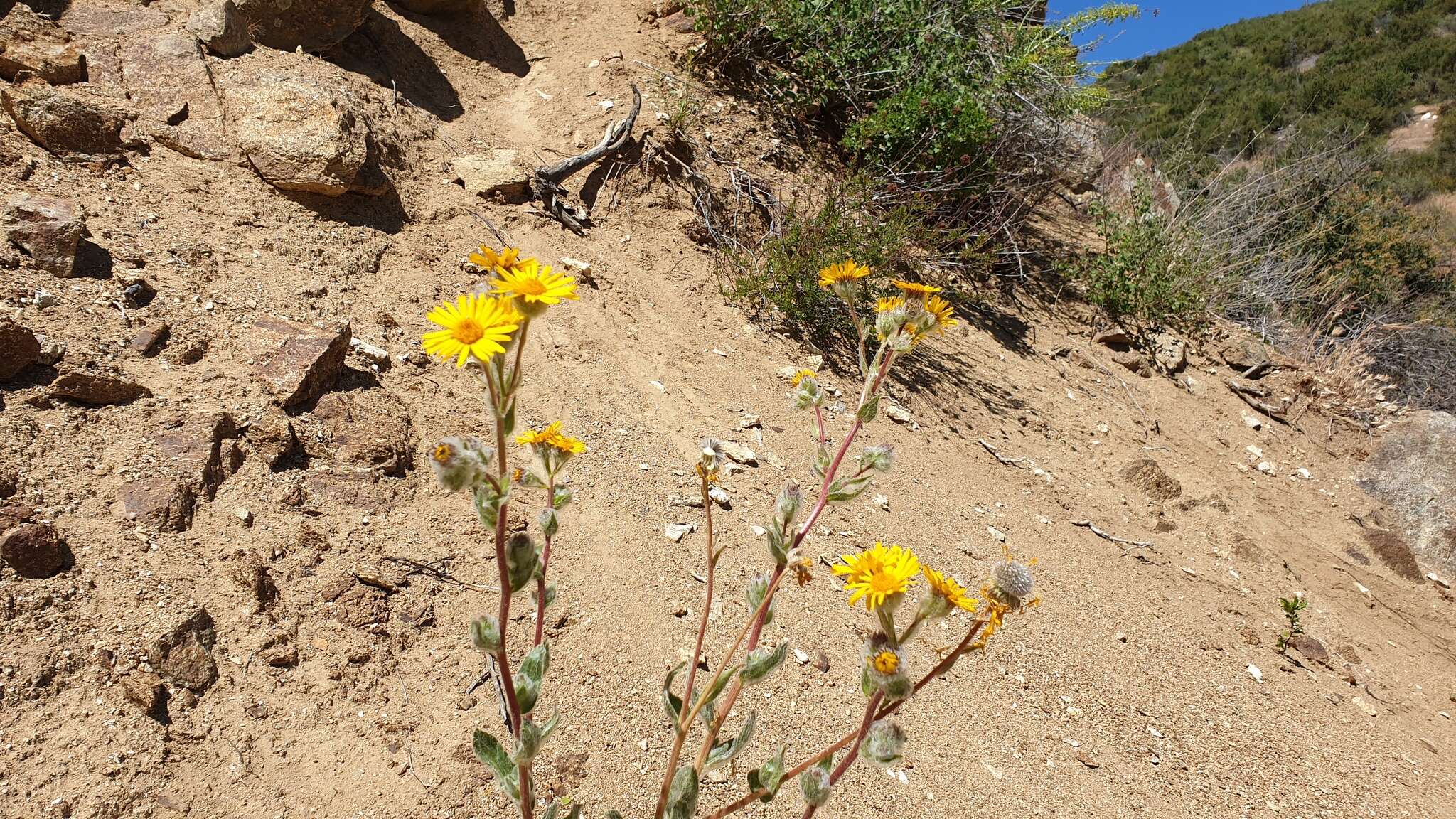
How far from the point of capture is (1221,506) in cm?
443

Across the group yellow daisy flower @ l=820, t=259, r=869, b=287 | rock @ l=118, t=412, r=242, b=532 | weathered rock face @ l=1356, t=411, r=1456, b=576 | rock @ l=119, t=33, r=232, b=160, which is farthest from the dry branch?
weathered rock face @ l=1356, t=411, r=1456, b=576

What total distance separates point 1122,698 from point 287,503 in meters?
3.05

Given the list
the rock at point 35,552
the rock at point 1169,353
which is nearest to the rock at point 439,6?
the rock at point 35,552

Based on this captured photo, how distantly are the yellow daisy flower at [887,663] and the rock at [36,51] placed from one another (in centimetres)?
392

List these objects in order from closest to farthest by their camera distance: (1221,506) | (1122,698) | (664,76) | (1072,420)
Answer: (1122,698)
(1221,506)
(1072,420)
(664,76)

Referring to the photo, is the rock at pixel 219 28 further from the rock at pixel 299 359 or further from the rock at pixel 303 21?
the rock at pixel 299 359

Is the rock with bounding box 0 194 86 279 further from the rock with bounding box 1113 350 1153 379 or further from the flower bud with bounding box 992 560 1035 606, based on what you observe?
the rock with bounding box 1113 350 1153 379

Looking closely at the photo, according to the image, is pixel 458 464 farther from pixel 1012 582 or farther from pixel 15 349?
pixel 15 349

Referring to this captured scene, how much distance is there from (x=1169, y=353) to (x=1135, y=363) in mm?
440

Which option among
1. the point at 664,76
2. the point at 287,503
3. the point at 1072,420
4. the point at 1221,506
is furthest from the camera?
the point at 664,76

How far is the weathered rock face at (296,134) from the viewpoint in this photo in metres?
3.12

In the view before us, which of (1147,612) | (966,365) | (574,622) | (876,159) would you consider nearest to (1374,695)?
(1147,612)

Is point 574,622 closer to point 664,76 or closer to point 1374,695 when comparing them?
point 1374,695

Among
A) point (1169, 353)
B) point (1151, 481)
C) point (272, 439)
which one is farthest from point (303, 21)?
point (1169, 353)
